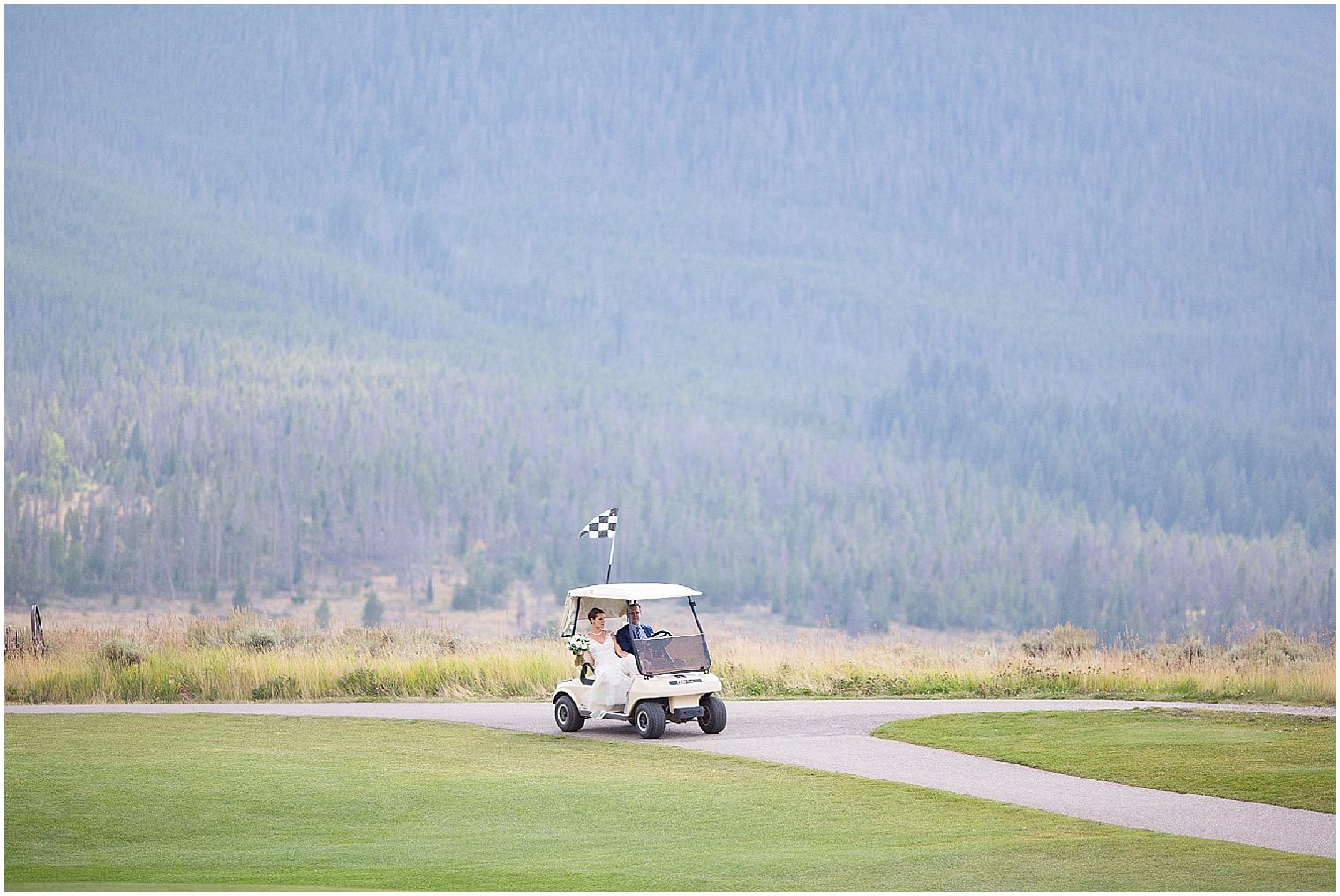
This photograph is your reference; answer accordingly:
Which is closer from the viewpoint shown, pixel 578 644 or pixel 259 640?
pixel 578 644

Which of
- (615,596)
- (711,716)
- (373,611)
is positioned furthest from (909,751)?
(373,611)

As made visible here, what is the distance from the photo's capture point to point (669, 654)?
19.8m

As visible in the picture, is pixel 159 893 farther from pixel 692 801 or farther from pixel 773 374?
pixel 773 374

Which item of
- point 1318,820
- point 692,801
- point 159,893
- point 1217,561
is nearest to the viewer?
point 159,893

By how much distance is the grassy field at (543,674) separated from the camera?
2555 cm

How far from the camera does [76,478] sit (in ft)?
411

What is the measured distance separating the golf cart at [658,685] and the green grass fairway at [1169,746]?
2058mm

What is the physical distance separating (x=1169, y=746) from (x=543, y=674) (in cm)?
1136

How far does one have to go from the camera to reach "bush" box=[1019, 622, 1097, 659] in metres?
33.0

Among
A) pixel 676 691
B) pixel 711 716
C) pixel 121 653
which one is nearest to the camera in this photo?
pixel 676 691

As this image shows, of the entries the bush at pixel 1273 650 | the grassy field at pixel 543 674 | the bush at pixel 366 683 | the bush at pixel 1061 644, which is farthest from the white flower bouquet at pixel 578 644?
the bush at pixel 1273 650

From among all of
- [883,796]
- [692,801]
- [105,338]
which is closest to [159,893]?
[692,801]

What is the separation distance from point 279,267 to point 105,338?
138 feet

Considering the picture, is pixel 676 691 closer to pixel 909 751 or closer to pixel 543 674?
pixel 909 751
